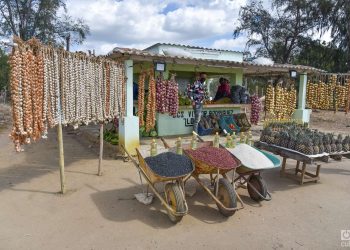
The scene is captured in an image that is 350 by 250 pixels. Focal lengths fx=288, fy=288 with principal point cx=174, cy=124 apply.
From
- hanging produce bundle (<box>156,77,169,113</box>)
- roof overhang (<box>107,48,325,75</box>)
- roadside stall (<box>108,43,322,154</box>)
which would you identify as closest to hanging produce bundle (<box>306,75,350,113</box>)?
roadside stall (<box>108,43,322,154</box>)

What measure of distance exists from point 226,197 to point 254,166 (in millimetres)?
641

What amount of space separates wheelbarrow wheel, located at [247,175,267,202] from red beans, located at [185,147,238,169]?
60 cm

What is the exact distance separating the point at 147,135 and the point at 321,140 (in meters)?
5.55

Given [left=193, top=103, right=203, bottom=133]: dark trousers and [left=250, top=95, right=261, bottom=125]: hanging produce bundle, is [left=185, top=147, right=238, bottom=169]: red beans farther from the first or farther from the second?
[left=250, top=95, right=261, bottom=125]: hanging produce bundle

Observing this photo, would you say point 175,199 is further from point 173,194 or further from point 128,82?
point 128,82

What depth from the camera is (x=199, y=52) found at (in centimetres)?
1098

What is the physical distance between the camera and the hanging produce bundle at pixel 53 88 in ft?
12.4

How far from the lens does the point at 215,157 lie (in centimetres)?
414

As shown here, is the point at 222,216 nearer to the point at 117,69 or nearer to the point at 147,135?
the point at 117,69

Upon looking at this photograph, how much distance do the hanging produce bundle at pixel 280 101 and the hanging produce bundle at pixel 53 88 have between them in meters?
6.70

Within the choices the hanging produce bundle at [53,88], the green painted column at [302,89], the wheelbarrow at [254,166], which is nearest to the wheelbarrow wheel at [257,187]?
the wheelbarrow at [254,166]

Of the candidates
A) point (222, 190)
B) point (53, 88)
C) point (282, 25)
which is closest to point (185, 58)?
point (53, 88)

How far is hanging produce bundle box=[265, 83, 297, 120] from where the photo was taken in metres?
10.6

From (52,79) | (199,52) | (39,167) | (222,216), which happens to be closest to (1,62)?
(199,52)
